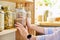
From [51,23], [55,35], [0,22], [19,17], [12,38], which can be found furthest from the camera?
[51,23]

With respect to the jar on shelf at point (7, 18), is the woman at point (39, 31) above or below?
below

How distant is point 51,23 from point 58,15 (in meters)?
1.01

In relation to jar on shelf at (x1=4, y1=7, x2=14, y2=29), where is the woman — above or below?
below

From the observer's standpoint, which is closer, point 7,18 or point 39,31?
point 7,18

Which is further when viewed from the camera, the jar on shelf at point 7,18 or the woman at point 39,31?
the woman at point 39,31

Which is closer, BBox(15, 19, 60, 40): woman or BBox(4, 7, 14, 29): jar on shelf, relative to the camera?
BBox(4, 7, 14, 29): jar on shelf

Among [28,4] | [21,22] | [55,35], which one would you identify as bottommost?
[55,35]

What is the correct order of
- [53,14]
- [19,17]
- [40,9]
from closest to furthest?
[19,17], [40,9], [53,14]

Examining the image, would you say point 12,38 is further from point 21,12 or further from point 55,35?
point 55,35

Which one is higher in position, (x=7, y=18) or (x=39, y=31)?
(x=7, y=18)

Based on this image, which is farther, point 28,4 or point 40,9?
point 40,9

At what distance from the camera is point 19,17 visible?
954mm

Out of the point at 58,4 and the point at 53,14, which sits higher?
the point at 58,4

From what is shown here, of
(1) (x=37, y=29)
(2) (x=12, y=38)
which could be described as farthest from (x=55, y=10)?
(2) (x=12, y=38)
